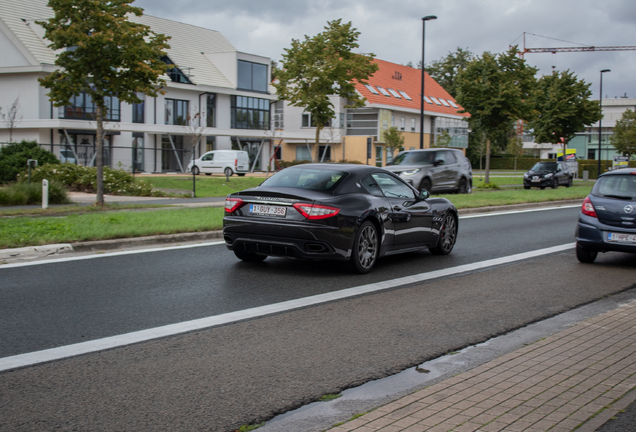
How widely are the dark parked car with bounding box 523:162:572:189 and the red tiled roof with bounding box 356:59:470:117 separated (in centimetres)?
2412

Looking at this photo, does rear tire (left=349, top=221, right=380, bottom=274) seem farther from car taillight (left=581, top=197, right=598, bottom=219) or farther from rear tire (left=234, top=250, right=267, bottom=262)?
car taillight (left=581, top=197, right=598, bottom=219)

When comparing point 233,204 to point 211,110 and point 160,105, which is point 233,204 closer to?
point 160,105

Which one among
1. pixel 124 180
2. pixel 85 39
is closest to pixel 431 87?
pixel 124 180

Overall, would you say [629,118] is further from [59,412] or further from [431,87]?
[59,412]

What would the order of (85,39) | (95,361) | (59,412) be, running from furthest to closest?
(85,39) → (95,361) → (59,412)

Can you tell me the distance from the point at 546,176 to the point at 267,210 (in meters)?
29.3

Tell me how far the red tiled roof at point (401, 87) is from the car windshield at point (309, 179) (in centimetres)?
5066

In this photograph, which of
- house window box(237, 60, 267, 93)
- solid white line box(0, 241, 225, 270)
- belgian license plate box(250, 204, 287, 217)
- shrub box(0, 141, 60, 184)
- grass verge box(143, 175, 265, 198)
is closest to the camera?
belgian license plate box(250, 204, 287, 217)

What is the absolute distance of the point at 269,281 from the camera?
7965mm

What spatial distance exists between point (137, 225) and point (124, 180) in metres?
12.7

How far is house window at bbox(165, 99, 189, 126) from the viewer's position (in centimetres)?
4459

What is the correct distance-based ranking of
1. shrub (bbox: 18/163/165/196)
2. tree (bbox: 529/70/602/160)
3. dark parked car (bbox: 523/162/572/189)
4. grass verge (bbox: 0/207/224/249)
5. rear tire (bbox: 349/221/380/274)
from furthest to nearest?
tree (bbox: 529/70/602/160), dark parked car (bbox: 523/162/572/189), shrub (bbox: 18/163/165/196), grass verge (bbox: 0/207/224/249), rear tire (bbox: 349/221/380/274)

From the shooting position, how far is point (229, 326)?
586cm

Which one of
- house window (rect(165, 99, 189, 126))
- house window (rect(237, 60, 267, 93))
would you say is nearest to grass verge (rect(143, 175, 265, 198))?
house window (rect(165, 99, 189, 126))
